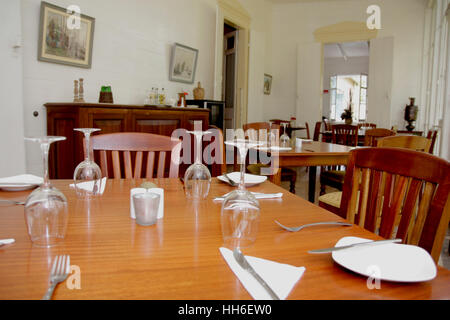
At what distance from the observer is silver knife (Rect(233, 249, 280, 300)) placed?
0.54 metres

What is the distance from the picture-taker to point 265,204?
3.66ft

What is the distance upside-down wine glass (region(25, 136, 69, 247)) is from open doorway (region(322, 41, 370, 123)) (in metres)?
12.5

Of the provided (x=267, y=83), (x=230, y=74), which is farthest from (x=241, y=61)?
(x=267, y=83)

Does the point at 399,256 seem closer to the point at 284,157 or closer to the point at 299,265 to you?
the point at 299,265

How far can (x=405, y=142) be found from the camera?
2254 millimetres

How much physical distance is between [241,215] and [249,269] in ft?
1.07

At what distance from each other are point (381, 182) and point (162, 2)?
505 cm

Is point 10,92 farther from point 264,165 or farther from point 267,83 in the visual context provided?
point 267,83


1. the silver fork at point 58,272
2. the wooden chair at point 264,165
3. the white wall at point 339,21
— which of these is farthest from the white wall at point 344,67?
the silver fork at point 58,272

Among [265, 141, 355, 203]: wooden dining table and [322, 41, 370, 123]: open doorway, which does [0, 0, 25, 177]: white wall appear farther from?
[322, 41, 370, 123]: open doorway

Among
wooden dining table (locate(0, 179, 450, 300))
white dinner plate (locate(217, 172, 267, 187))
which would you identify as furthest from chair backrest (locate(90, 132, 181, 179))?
wooden dining table (locate(0, 179, 450, 300))

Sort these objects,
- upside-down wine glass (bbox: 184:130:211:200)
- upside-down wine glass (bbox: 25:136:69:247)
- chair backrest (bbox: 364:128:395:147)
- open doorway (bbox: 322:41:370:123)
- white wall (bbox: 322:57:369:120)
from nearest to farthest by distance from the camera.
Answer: upside-down wine glass (bbox: 25:136:69:247)
upside-down wine glass (bbox: 184:130:211:200)
chair backrest (bbox: 364:128:395:147)
open doorway (bbox: 322:41:370:123)
white wall (bbox: 322:57:369:120)
